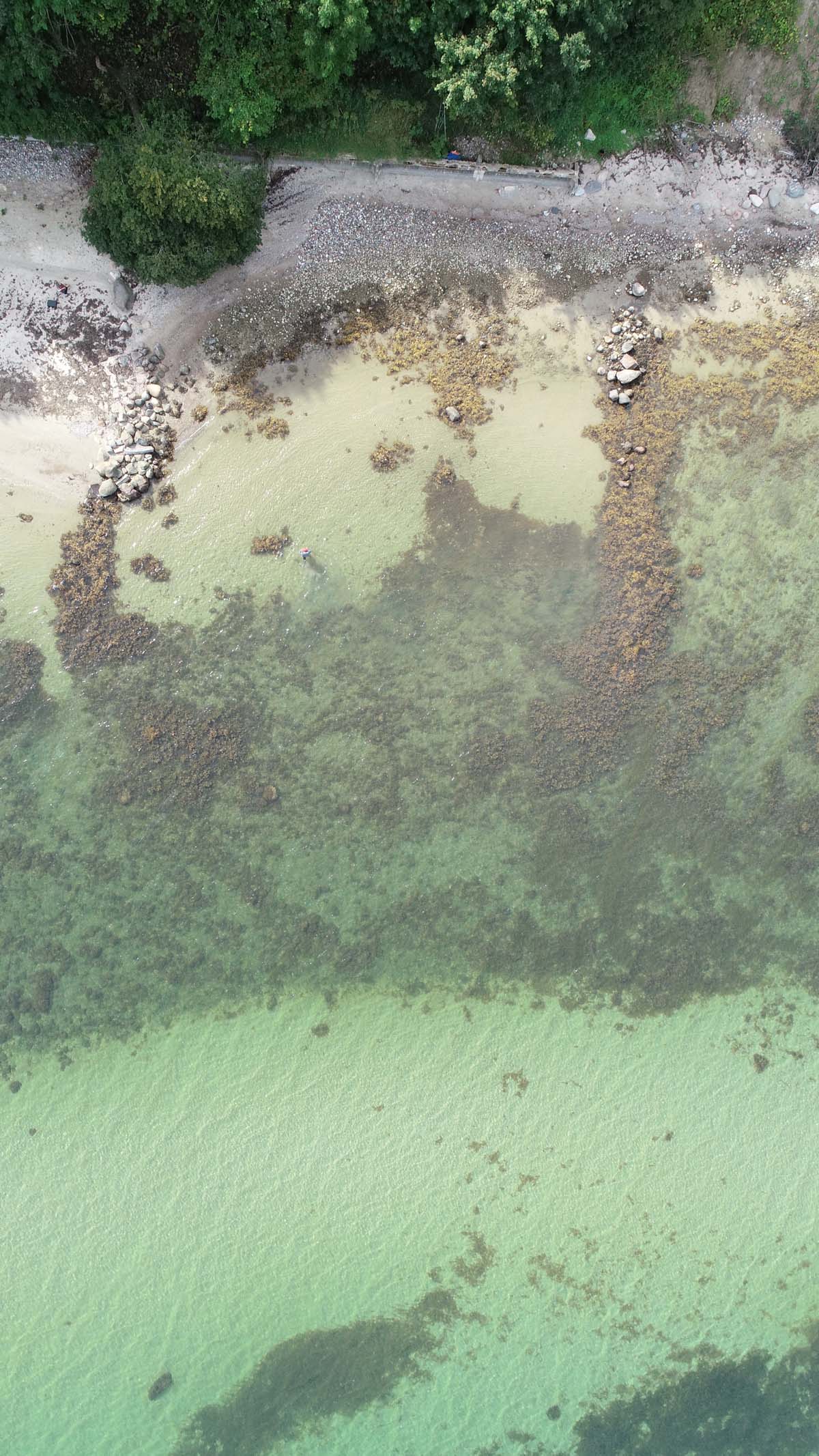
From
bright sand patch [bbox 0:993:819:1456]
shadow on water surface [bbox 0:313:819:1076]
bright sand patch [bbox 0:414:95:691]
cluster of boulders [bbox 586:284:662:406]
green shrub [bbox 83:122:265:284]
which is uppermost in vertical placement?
green shrub [bbox 83:122:265:284]

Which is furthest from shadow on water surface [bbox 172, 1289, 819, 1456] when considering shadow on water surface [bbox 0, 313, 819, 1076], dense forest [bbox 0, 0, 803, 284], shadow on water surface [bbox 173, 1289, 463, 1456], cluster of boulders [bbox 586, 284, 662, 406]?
dense forest [bbox 0, 0, 803, 284]

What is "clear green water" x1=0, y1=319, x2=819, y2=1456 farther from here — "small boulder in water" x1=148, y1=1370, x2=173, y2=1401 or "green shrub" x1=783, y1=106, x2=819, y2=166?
"green shrub" x1=783, y1=106, x2=819, y2=166

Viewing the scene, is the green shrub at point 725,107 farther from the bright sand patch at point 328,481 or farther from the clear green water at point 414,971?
the clear green water at point 414,971

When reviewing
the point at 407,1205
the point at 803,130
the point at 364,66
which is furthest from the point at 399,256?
the point at 407,1205

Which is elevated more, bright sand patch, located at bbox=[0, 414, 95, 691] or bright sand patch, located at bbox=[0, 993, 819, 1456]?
bright sand patch, located at bbox=[0, 414, 95, 691]

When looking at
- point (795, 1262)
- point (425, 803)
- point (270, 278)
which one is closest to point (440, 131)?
point (270, 278)

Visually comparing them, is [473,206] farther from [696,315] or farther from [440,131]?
[696,315]
